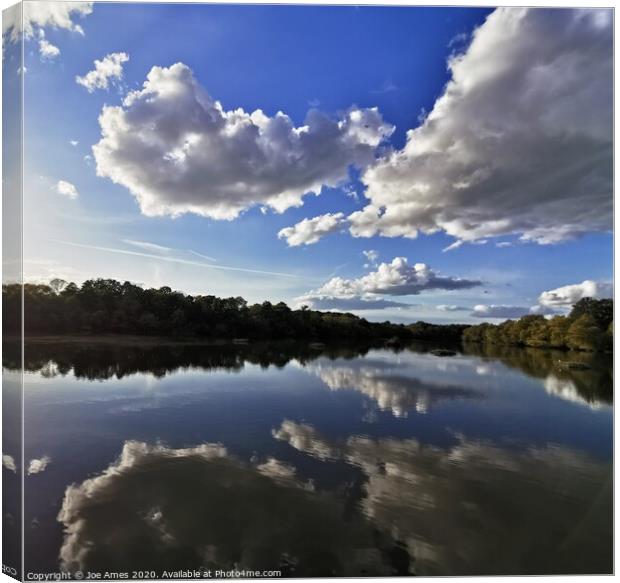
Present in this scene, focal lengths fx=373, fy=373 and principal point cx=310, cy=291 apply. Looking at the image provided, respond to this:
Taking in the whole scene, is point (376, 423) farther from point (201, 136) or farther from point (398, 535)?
point (201, 136)

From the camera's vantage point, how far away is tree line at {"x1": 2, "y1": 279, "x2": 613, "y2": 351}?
4605 millimetres

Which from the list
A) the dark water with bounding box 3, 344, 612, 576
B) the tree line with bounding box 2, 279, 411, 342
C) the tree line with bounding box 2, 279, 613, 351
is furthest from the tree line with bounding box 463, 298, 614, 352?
the tree line with bounding box 2, 279, 411, 342

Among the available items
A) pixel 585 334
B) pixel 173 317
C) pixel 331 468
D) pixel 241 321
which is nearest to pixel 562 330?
pixel 585 334

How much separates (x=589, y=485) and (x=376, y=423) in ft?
8.78

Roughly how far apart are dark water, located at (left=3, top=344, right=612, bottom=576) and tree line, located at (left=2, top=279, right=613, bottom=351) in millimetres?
446

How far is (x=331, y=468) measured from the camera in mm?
4707

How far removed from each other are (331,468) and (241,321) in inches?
139

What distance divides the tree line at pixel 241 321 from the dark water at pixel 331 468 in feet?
1.46

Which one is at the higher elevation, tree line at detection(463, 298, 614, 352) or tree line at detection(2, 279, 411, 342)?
tree line at detection(2, 279, 411, 342)

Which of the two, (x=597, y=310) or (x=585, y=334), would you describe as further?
(x=585, y=334)

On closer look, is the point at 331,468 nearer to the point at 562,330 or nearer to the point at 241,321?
the point at 241,321

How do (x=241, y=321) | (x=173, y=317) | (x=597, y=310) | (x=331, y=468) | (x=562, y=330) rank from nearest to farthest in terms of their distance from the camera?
(x=597, y=310) < (x=331, y=468) < (x=562, y=330) < (x=173, y=317) < (x=241, y=321)

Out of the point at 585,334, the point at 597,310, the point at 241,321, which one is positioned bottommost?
the point at 585,334

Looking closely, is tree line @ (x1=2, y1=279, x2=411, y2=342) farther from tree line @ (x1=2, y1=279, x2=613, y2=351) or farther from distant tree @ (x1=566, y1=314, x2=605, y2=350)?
distant tree @ (x1=566, y1=314, x2=605, y2=350)
